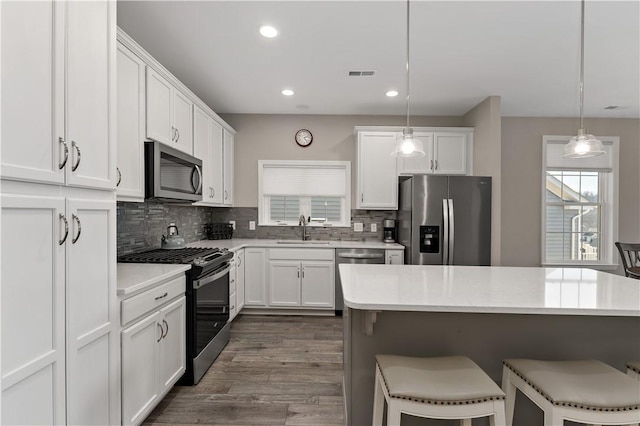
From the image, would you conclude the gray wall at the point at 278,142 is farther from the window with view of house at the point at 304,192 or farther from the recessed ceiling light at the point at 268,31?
the recessed ceiling light at the point at 268,31

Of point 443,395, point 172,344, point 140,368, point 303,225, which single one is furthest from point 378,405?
point 303,225

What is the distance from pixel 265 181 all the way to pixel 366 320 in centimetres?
337

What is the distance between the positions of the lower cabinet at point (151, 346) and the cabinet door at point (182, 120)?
1337 mm

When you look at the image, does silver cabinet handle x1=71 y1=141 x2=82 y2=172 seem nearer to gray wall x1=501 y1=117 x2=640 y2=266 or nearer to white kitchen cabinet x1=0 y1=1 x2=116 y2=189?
white kitchen cabinet x1=0 y1=1 x2=116 y2=189

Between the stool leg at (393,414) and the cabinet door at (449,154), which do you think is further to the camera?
the cabinet door at (449,154)

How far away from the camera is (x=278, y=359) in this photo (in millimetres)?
2863

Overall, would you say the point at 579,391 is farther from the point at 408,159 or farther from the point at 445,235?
the point at 408,159

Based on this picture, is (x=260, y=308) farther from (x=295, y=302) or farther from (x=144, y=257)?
(x=144, y=257)

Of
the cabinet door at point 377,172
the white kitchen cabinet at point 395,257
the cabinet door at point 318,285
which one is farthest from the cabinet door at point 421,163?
the cabinet door at point 318,285

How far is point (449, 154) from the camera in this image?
4277 mm

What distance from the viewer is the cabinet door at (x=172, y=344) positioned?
6.74 ft

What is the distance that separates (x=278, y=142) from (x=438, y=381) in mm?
3901

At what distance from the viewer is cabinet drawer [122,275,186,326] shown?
1704 millimetres

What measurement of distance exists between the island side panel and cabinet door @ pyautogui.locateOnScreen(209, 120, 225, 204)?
271 cm
